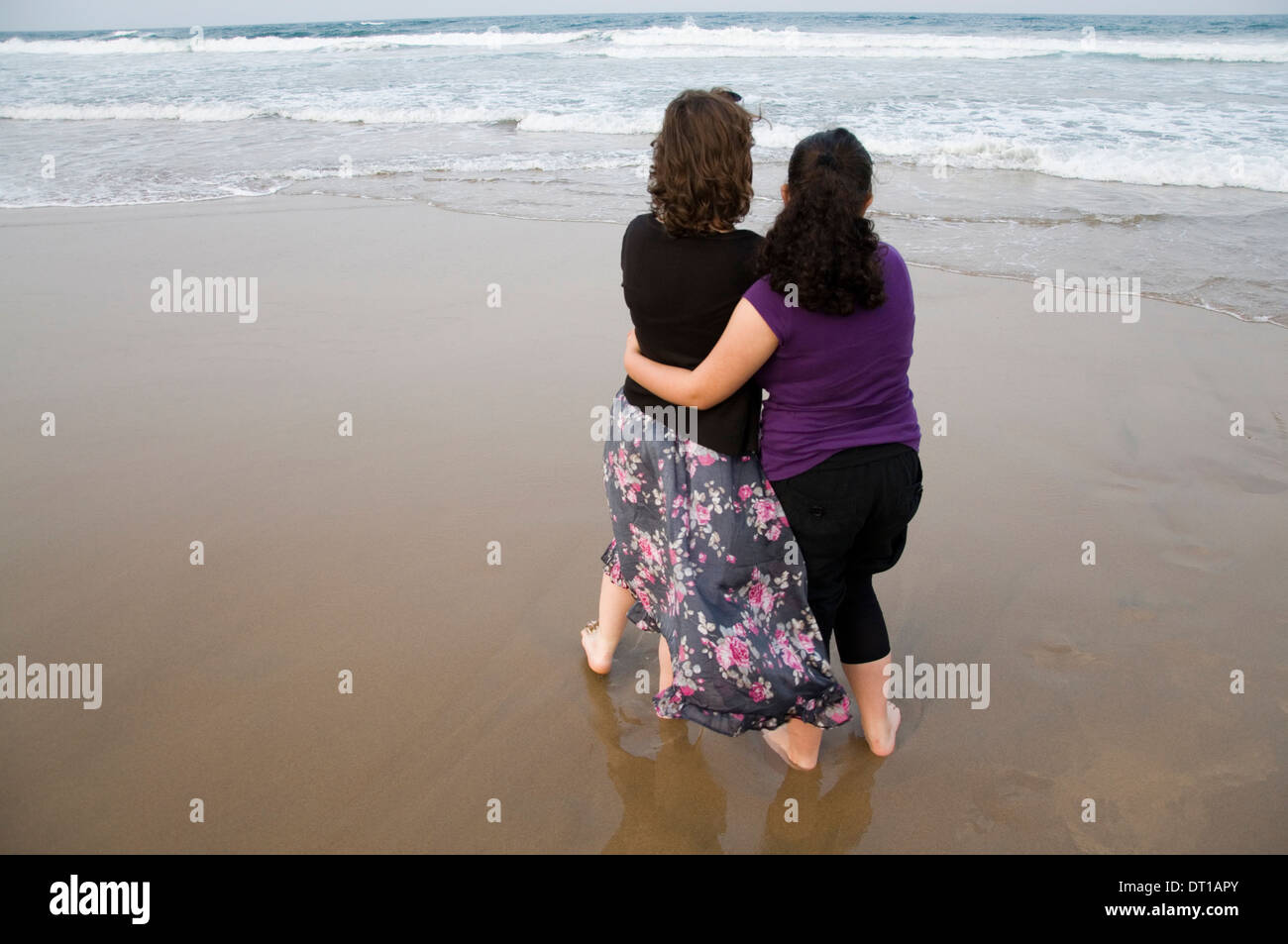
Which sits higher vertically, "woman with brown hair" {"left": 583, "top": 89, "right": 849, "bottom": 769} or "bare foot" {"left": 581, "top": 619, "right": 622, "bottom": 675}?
"woman with brown hair" {"left": 583, "top": 89, "right": 849, "bottom": 769}

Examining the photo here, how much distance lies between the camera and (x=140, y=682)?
114 inches

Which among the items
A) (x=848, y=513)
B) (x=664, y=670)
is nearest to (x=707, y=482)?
(x=848, y=513)

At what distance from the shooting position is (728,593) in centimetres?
240

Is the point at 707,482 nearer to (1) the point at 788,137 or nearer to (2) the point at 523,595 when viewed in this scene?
(2) the point at 523,595

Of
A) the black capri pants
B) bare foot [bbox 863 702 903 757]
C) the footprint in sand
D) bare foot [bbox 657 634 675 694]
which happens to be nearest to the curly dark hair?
the black capri pants

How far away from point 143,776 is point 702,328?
6.49ft

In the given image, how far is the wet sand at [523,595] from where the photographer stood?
2.51 metres

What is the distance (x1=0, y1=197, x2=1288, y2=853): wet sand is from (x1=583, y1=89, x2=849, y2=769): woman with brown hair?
39cm

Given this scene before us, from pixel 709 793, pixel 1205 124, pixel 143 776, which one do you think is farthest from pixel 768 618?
pixel 1205 124

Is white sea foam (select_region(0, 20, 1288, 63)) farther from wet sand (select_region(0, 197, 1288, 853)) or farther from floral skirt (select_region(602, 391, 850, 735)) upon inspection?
floral skirt (select_region(602, 391, 850, 735))

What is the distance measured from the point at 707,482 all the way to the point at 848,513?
36 centimetres

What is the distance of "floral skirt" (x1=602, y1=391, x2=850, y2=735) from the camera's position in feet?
7.75

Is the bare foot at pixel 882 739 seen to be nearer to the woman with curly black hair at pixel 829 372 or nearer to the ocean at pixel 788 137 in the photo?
the woman with curly black hair at pixel 829 372

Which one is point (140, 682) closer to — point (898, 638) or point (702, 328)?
point (702, 328)
